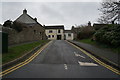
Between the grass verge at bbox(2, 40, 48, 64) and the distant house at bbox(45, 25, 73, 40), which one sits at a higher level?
the distant house at bbox(45, 25, 73, 40)

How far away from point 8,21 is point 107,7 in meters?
14.7

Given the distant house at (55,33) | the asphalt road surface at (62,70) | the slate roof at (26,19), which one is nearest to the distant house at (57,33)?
the distant house at (55,33)

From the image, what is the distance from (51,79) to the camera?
6246mm

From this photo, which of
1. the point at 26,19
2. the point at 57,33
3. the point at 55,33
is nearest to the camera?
the point at 26,19

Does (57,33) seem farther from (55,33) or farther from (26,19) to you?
(26,19)

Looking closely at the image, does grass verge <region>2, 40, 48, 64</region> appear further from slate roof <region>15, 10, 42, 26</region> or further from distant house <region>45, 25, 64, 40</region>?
distant house <region>45, 25, 64, 40</region>

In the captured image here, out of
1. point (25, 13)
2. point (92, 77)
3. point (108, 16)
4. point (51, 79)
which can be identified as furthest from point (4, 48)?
point (25, 13)

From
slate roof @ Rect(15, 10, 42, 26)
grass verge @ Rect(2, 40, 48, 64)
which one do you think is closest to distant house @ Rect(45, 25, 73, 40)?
slate roof @ Rect(15, 10, 42, 26)

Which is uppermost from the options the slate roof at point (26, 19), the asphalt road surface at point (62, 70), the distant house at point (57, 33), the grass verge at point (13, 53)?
the slate roof at point (26, 19)

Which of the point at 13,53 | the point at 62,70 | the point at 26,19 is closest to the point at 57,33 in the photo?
the point at 26,19

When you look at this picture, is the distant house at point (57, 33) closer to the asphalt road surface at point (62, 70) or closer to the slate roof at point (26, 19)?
the slate roof at point (26, 19)

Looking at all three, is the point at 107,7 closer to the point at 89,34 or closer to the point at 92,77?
the point at 92,77

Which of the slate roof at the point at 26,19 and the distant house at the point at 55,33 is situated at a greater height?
the slate roof at the point at 26,19

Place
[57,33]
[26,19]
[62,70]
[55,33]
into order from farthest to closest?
[57,33]
[55,33]
[26,19]
[62,70]
